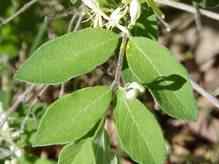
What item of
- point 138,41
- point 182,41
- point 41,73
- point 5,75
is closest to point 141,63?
point 138,41

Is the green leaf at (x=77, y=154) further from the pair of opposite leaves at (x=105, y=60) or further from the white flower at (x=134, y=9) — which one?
the white flower at (x=134, y=9)

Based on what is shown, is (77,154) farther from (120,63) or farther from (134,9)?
(134,9)

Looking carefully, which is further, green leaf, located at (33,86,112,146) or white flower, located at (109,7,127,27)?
white flower, located at (109,7,127,27)

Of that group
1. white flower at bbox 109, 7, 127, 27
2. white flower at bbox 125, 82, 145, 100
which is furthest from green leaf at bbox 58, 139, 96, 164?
white flower at bbox 109, 7, 127, 27

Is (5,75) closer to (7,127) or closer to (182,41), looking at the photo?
(7,127)

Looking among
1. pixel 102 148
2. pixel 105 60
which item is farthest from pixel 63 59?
pixel 102 148

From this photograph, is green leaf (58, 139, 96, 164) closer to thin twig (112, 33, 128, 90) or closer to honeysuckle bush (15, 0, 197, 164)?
honeysuckle bush (15, 0, 197, 164)

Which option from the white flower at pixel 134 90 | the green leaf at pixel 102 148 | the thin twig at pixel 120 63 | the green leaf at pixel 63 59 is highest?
the green leaf at pixel 63 59

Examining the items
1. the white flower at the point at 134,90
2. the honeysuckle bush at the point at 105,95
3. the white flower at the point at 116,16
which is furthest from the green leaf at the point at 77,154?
the white flower at the point at 116,16
